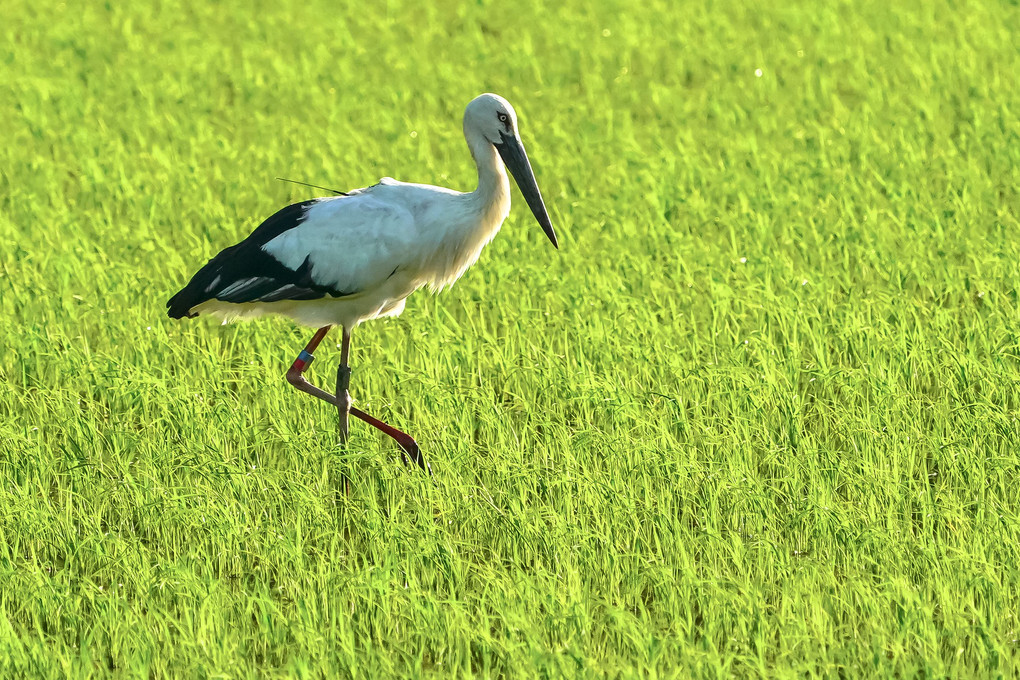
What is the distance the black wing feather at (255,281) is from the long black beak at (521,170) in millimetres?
833

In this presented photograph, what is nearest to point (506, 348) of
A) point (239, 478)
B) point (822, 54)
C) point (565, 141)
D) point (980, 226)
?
point (239, 478)

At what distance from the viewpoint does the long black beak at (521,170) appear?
203 inches

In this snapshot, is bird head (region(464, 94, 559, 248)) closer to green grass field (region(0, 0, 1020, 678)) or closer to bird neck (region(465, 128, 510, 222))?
bird neck (region(465, 128, 510, 222))

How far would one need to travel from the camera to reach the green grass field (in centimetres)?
378

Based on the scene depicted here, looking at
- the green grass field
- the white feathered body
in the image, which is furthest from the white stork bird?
the green grass field

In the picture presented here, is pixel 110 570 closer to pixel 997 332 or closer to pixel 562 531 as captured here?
pixel 562 531

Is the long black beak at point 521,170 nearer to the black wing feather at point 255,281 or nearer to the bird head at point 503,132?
the bird head at point 503,132

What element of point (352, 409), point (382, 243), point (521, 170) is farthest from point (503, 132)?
point (352, 409)

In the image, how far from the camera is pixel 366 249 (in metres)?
4.99

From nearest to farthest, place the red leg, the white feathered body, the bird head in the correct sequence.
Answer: the red leg < the white feathered body < the bird head

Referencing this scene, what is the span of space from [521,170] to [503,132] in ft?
0.54

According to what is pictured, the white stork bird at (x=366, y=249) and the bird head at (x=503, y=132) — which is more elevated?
the bird head at (x=503, y=132)

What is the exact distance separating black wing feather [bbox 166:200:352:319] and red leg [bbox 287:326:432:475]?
0.92 ft

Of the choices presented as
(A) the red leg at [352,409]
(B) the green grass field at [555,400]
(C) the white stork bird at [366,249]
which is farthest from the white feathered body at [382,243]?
(B) the green grass field at [555,400]
